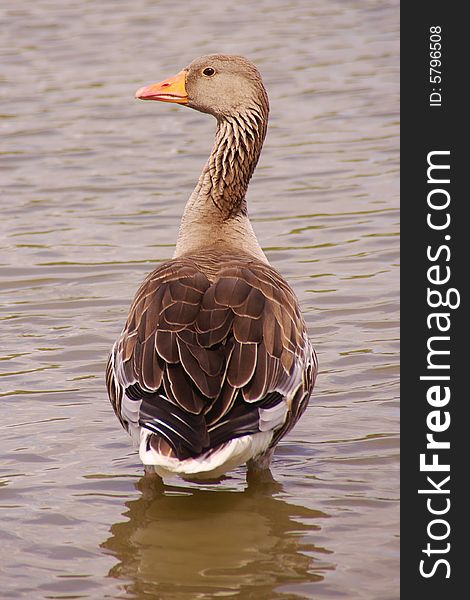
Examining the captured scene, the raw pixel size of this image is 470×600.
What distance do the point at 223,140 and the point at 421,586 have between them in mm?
3273

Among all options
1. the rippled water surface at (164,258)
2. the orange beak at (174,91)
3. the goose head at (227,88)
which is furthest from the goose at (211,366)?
the orange beak at (174,91)

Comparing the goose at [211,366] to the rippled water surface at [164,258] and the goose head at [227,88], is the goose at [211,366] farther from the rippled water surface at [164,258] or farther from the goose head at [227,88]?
the goose head at [227,88]

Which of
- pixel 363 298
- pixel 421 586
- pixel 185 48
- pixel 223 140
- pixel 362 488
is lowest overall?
pixel 421 586

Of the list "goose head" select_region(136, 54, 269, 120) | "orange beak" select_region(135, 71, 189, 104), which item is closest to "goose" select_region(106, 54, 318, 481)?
"goose head" select_region(136, 54, 269, 120)

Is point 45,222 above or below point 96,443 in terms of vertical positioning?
above

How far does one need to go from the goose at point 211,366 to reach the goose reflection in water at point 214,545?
0.54 ft

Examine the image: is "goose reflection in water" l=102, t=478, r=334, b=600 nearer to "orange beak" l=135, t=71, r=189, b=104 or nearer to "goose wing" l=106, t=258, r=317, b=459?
"goose wing" l=106, t=258, r=317, b=459

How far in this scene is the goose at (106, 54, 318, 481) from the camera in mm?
5160

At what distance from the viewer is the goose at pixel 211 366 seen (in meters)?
5.16

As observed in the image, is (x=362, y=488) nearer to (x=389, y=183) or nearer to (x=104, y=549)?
(x=104, y=549)

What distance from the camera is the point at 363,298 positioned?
8.55 metres

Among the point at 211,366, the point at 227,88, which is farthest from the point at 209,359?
the point at 227,88

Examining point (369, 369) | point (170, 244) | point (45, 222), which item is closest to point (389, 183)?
point (170, 244)

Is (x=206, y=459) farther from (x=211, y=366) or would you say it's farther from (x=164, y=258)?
(x=164, y=258)
